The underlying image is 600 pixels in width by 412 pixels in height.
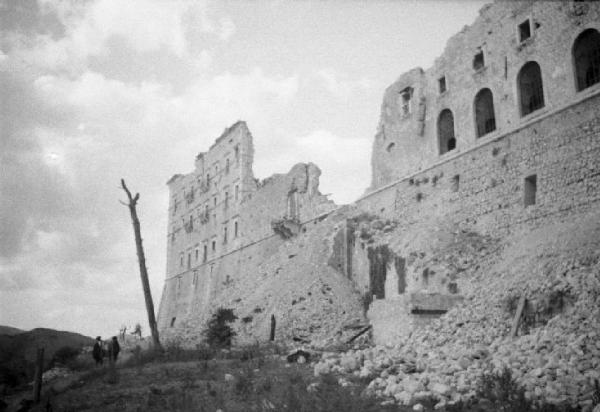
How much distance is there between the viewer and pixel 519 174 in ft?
59.0

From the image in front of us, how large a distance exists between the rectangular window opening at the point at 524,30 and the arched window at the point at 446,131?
4.33 meters

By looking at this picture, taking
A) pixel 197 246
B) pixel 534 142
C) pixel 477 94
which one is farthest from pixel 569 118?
pixel 197 246

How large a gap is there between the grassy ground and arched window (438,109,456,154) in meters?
13.5

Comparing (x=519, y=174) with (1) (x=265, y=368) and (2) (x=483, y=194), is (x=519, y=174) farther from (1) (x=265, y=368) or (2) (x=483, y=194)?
(1) (x=265, y=368)

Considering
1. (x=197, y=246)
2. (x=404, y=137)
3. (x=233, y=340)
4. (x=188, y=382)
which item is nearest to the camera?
(x=188, y=382)

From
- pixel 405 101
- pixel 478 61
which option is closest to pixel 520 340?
pixel 478 61

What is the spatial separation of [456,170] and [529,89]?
3920 millimetres

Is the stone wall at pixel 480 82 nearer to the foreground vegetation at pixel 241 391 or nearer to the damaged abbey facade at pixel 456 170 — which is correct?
the damaged abbey facade at pixel 456 170

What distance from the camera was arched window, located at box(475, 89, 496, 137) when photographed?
21.3 metres

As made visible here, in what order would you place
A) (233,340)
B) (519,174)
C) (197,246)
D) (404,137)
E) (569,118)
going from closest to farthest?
1. (569,118)
2. (519,174)
3. (233,340)
4. (404,137)
5. (197,246)

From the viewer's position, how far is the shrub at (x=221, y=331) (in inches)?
776

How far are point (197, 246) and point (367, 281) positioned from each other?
25263 mm

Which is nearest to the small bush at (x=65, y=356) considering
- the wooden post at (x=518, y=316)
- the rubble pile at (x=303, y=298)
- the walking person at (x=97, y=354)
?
the walking person at (x=97, y=354)

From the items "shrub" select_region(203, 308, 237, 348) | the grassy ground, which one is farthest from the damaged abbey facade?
the grassy ground
